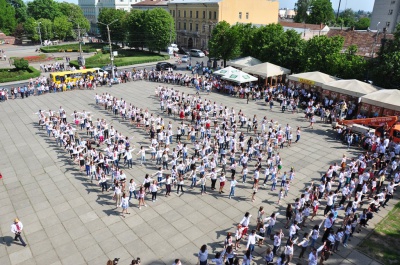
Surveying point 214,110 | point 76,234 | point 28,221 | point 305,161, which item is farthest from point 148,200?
point 214,110

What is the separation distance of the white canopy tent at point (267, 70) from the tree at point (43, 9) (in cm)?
8632

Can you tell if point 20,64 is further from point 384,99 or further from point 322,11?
point 322,11

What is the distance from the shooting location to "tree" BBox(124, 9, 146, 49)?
6272 cm

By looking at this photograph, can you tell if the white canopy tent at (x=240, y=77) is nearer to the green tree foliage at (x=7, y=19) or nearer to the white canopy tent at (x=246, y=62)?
the white canopy tent at (x=246, y=62)

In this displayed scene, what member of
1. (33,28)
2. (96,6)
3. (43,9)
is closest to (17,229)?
(33,28)

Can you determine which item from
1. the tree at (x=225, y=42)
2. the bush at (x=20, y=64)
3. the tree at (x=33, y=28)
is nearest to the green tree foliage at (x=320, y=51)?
the tree at (x=225, y=42)

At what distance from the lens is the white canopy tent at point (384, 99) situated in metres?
22.9

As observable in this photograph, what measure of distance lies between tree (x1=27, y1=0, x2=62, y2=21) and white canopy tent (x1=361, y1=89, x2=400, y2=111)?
9931 centimetres

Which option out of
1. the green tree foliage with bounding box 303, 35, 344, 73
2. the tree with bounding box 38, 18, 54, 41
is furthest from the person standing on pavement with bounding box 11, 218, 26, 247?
the tree with bounding box 38, 18, 54, 41

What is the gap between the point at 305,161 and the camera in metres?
19.7

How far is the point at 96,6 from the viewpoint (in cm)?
12606

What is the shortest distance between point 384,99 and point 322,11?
7915cm

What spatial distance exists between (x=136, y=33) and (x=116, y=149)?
52080 mm

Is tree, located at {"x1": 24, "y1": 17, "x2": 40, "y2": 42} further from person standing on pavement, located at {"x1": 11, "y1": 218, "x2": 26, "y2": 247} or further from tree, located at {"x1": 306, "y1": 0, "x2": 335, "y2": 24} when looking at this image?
person standing on pavement, located at {"x1": 11, "y1": 218, "x2": 26, "y2": 247}
